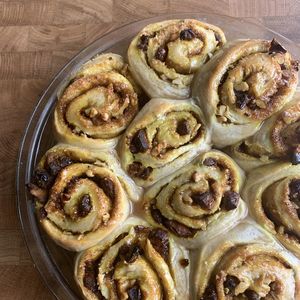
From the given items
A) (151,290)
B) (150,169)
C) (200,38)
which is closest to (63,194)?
(150,169)

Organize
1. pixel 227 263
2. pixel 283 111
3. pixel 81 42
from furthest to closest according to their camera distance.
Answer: pixel 81 42 → pixel 283 111 → pixel 227 263

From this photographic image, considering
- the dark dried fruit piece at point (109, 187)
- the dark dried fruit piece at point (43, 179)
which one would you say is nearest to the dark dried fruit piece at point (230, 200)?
the dark dried fruit piece at point (109, 187)

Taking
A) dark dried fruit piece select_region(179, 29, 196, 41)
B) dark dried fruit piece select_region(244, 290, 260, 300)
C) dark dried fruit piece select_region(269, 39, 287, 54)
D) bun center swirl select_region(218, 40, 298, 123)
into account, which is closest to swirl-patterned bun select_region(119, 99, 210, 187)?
bun center swirl select_region(218, 40, 298, 123)

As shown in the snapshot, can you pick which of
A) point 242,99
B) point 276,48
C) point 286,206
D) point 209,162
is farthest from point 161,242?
point 276,48

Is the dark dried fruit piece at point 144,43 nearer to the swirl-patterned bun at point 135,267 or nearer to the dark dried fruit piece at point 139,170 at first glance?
the dark dried fruit piece at point 139,170

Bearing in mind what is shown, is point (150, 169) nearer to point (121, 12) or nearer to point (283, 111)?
point (283, 111)

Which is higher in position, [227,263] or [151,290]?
[227,263]

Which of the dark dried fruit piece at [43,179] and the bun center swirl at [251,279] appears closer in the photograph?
the bun center swirl at [251,279]
